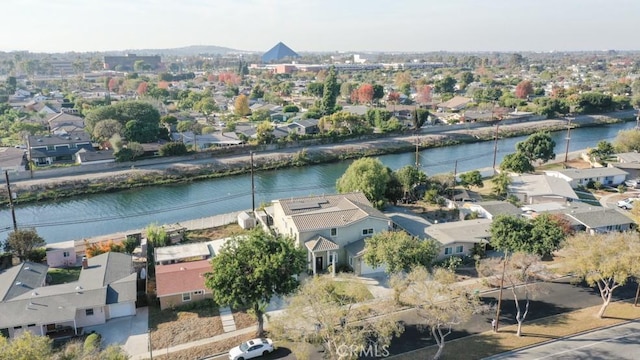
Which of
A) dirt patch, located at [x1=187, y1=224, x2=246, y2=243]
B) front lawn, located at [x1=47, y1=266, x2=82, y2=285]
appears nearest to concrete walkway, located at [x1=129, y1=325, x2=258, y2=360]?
front lawn, located at [x1=47, y1=266, x2=82, y2=285]

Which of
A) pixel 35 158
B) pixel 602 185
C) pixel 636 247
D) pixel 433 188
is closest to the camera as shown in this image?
pixel 636 247

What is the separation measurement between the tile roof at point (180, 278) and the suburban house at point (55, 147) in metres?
24.3

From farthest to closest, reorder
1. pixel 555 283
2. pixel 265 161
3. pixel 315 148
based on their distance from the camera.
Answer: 1. pixel 315 148
2. pixel 265 161
3. pixel 555 283

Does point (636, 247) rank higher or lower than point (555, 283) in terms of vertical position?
higher

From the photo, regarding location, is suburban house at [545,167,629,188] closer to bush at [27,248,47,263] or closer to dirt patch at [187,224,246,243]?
dirt patch at [187,224,246,243]

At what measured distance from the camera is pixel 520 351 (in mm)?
13227

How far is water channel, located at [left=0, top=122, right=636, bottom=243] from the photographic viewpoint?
87.9ft

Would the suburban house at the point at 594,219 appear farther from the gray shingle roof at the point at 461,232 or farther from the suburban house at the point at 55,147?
the suburban house at the point at 55,147

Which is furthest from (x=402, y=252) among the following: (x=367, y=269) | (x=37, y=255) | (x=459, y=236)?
(x=37, y=255)

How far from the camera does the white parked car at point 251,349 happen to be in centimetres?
1289

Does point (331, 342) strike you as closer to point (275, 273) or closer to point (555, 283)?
point (275, 273)

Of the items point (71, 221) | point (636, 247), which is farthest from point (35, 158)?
point (636, 247)

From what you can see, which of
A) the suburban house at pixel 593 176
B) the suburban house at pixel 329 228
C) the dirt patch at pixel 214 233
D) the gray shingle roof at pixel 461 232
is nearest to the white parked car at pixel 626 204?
the suburban house at pixel 593 176

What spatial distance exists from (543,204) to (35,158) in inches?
1397
